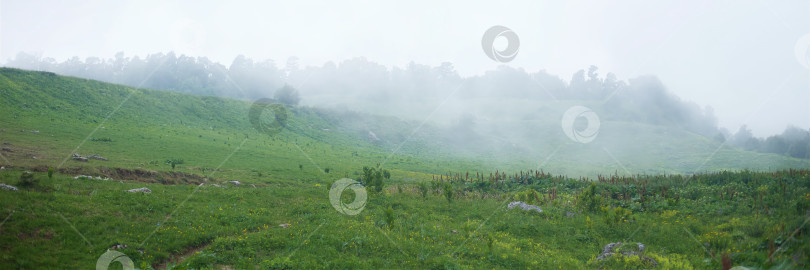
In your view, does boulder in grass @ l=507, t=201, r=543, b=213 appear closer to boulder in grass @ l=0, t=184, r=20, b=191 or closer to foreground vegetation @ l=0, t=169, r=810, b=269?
foreground vegetation @ l=0, t=169, r=810, b=269

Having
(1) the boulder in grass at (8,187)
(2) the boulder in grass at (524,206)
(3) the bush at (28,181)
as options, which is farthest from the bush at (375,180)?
(1) the boulder in grass at (8,187)

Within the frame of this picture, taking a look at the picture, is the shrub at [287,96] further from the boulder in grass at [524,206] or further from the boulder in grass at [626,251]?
the boulder in grass at [626,251]

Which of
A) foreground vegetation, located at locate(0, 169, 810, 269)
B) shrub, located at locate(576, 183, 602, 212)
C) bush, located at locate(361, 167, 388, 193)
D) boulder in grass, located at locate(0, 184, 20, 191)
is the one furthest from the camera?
bush, located at locate(361, 167, 388, 193)

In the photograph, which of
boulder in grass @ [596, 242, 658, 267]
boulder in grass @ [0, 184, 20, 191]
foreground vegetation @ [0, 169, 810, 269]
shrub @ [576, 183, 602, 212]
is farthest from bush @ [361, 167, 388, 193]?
boulder in grass @ [0, 184, 20, 191]

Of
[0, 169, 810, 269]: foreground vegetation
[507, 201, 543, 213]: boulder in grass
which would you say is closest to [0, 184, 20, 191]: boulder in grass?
[0, 169, 810, 269]: foreground vegetation

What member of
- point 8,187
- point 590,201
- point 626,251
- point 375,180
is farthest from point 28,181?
point 590,201

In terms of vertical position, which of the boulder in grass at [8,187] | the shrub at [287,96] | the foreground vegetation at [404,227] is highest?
the shrub at [287,96]

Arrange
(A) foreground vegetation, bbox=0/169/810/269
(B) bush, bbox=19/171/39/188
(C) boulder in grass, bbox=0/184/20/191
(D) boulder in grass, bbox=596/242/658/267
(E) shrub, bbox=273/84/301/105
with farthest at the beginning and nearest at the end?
(E) shrub, bbox=273/84/301/105
(B) bush, bbox=19/171/39/188
(C) boulder in grass, bbox=0/184/20/191
(D) boulder in grass, bbox=596/242/658/267
(A) foreground vegetation, bbox=0/169/810/269

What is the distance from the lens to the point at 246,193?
20781 millimetres

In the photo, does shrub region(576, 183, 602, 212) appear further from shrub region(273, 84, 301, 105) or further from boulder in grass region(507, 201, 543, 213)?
shrub region(273, 84, 301, 105)

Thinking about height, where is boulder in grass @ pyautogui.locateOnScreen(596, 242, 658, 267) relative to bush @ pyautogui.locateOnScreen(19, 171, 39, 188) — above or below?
below

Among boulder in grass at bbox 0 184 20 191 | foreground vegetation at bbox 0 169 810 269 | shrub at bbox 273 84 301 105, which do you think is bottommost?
foreground vegetation at bbox 0 169 810 269

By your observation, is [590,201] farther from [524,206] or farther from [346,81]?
[346,81]

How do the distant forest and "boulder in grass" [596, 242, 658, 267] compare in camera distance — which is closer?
"boulder in grass" [596, 242, 658, 267]
